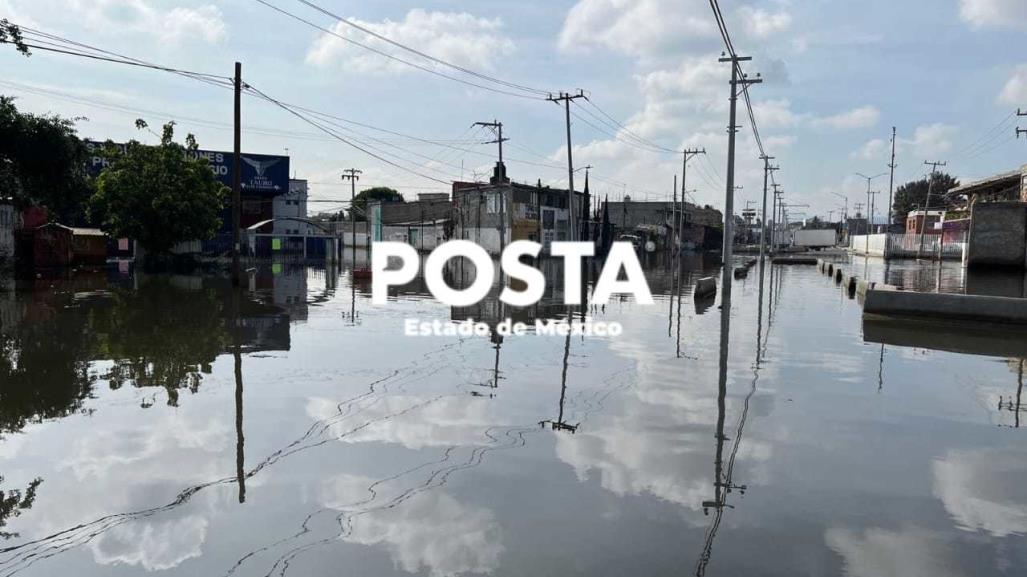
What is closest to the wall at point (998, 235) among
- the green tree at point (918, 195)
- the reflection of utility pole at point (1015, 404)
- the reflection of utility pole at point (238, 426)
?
the reflection of utility pole at point (1015, 404)

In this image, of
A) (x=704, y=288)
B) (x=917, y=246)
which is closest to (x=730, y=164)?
(x=704, y=288)

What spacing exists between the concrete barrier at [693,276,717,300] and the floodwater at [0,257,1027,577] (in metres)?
10.3

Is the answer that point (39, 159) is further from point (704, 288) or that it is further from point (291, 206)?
point (291, 206)

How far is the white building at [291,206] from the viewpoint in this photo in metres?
68.4

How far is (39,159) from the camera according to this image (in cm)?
2809

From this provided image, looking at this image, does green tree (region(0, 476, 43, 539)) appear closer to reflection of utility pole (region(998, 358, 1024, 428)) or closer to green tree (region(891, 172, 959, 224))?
reflection of utility pole (region(998, 358, 1024, 428))

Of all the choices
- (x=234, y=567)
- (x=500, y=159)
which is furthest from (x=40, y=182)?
(x=500, y=159)

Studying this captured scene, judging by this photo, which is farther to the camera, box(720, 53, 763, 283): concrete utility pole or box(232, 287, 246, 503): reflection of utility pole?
box(720, 53, 763, 283): concrete utility pole

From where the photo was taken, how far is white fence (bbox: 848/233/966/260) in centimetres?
6027

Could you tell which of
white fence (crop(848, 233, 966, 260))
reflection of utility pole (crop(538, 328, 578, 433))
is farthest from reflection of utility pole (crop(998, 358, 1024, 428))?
white fence (crop(848, 233, 966, 260))

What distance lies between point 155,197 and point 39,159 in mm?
11203

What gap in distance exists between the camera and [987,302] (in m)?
18.0

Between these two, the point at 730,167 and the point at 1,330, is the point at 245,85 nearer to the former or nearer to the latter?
the point at 1,330

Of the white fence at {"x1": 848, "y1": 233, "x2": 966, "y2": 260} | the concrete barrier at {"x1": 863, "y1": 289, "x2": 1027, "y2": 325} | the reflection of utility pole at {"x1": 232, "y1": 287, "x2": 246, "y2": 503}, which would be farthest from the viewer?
the white fence at {"x1": 848, "y1": 233, "x2": 966, "y2": 260}
